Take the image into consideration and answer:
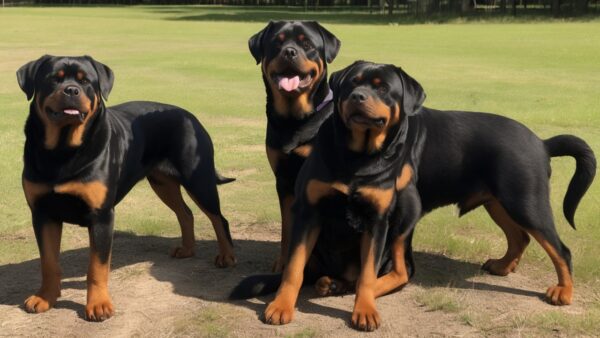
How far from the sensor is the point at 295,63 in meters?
5.28

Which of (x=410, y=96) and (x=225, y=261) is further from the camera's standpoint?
(x=225, y=261)

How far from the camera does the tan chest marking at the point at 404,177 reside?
15.9ft

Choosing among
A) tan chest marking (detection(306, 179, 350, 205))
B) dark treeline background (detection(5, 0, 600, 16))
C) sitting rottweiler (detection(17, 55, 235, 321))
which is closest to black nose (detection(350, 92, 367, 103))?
tan chest marking (detection(306, 179, 350, 205))

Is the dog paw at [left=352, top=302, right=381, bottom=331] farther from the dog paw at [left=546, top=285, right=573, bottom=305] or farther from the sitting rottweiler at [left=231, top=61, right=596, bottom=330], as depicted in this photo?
the dog paw at [left=546, top=285, right=573, bottom=305]

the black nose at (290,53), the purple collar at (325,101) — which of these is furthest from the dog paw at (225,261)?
the black nose at (290,53)

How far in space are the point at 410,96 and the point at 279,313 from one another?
1426 mm

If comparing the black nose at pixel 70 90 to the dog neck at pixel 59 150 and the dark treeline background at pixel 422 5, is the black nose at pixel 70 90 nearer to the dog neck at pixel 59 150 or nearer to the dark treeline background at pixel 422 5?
the dog neck at pixel 59 150

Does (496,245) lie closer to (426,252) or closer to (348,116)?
(426,252)

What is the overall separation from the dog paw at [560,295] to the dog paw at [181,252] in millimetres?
2539

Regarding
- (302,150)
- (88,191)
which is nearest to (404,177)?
(302,150)

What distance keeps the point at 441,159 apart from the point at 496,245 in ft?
4.32

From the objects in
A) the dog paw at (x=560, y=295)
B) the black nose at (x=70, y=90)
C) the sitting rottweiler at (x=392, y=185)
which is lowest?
the dog paw at (x=560, y=295)

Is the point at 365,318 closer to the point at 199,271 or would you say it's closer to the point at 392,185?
the point at 392,185

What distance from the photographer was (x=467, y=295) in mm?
5090
